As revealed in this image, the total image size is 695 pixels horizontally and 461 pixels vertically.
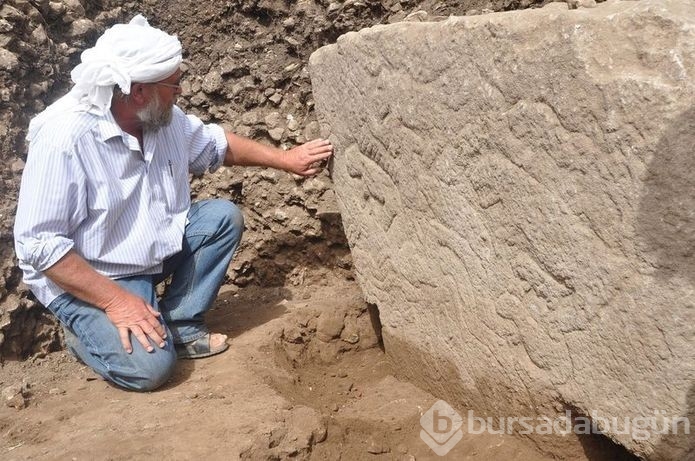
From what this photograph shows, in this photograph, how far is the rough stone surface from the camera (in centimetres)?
176

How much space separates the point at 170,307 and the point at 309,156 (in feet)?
2.82

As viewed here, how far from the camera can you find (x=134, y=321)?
113 inches

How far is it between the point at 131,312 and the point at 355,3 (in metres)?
1.94

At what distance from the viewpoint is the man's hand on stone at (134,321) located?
2.83 metres

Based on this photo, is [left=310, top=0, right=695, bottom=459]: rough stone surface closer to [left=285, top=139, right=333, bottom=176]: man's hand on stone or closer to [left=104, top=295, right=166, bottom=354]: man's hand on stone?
[left=285, top=139, right=333, bottom=176]: man's hand on stone

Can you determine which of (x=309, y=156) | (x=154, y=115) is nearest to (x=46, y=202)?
(x=154, y=115)

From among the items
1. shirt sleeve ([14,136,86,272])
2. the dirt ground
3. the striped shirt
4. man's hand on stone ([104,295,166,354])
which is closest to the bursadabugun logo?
the dirt ground

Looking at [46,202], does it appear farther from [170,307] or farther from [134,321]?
[170,307]

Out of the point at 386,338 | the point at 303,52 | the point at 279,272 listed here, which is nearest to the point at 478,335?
the point at 386,338

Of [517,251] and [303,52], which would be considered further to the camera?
[303,52]

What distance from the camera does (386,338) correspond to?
10.0 feet

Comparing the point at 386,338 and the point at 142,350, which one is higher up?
the point at 142,350

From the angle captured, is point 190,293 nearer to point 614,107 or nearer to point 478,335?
point 478,335

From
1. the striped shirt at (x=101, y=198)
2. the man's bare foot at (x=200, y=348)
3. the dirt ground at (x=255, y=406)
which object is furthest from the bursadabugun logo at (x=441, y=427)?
the striped shirt at (x=101, y=198)
